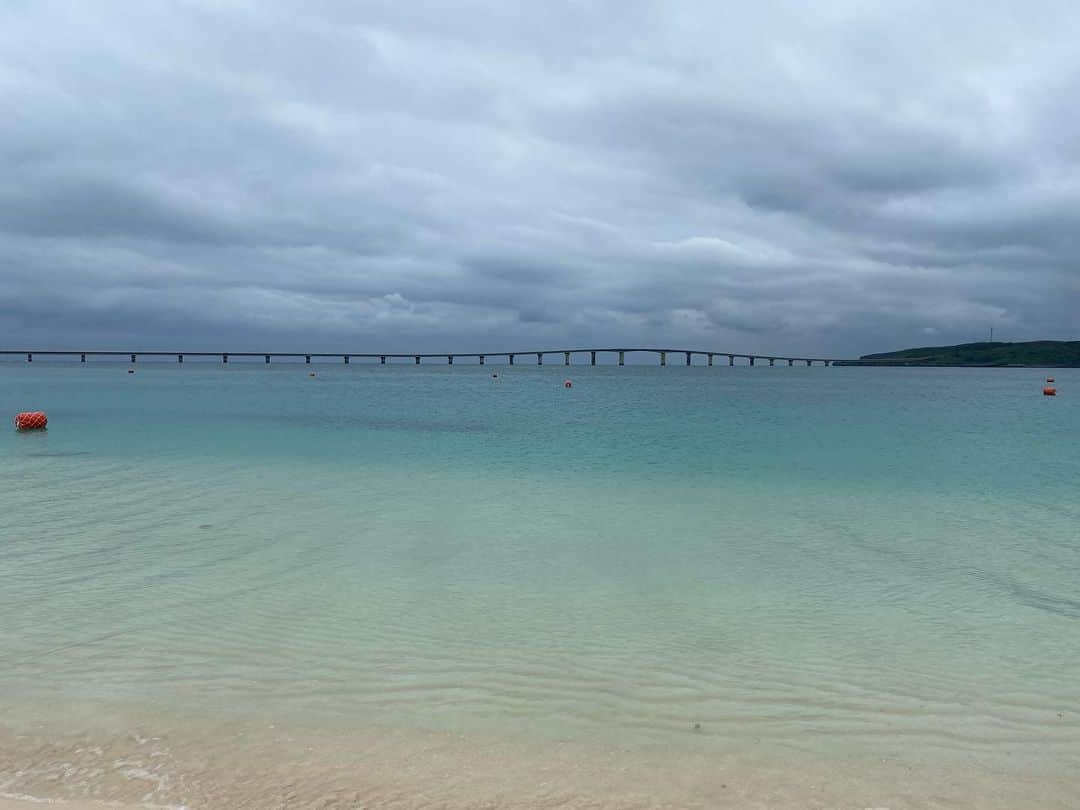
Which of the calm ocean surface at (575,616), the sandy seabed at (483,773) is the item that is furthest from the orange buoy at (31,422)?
the sandy seabed at (483,773)

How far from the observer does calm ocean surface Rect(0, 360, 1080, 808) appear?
18.8 ft

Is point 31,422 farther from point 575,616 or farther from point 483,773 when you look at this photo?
point 483,773

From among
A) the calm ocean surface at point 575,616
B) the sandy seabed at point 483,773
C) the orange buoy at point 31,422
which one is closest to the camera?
the sandy seabed at point 483,773

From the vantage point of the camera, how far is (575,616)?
8.69m

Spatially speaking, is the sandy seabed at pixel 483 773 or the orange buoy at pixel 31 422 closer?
the sandy seabed at pixel 483 773

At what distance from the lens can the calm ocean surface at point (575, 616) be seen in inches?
226

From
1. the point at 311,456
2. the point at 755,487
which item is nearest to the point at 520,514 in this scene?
the point at 755,487

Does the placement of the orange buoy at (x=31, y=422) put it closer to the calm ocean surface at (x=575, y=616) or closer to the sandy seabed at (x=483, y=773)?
the calm ocean surface at (x=575, y=616)

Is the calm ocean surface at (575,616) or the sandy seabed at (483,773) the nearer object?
the sandy seabed at (483,773)

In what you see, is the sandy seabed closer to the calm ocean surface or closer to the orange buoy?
the calm ocean surface

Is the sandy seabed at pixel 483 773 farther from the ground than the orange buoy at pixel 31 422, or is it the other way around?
the orange buoy at pixel 31 422

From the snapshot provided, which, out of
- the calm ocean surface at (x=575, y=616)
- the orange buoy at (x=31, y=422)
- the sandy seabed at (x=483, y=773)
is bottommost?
the calm ocean surface at (x=575, y=616)

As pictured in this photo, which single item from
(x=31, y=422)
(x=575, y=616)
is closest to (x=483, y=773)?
(x=575, y=616)

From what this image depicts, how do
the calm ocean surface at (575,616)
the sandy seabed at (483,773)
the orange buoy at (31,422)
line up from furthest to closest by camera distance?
the orange buoy at (31,422) → the calm ocean surface at (575,616) → the sandy seabed at (483,773)
